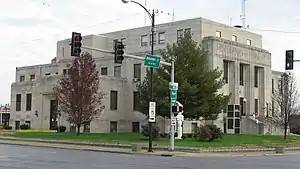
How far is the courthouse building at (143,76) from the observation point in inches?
2542

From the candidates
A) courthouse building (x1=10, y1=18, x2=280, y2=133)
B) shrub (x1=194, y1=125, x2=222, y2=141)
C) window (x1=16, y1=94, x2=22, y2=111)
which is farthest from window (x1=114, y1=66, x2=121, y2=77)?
shrub (x1=194, y1=125, x2=222, y2=141)

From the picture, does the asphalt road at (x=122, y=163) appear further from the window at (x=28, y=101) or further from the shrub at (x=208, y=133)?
the window at (x=28, y=101)

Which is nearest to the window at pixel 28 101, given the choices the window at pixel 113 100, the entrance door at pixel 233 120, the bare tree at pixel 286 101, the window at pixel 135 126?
the window at pixel 113 100

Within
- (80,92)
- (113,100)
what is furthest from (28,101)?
(80,92)

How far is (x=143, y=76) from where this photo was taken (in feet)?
224

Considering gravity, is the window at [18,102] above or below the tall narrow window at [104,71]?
below

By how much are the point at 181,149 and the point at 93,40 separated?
135 ft

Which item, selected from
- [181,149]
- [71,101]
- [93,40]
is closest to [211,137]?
[181,149]

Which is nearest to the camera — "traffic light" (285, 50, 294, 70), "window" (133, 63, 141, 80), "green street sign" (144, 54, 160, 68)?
"traffic light" (285, 50, 294, 70)

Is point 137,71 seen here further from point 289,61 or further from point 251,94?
point 289,61

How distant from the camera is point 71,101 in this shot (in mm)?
49781

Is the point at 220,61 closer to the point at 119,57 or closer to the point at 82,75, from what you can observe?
the point at 82,75

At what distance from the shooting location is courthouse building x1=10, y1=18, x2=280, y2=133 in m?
64.6

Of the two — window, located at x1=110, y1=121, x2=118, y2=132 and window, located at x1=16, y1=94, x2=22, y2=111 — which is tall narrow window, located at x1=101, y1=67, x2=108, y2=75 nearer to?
window, located at x1=110, y1=121, x2=118, y2=132
